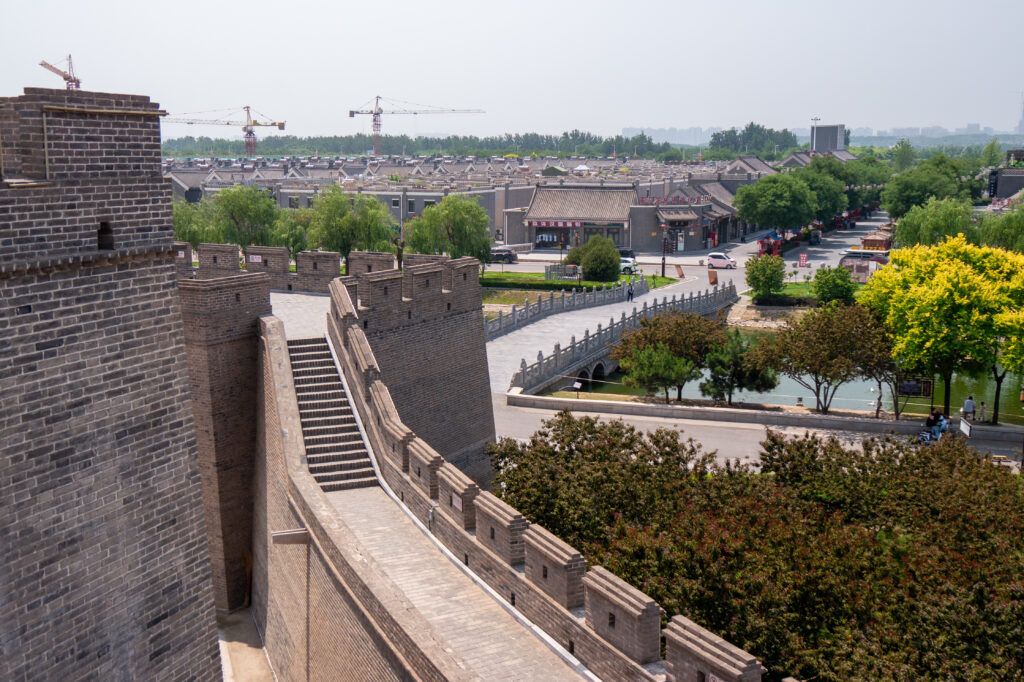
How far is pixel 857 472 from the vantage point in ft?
50.8

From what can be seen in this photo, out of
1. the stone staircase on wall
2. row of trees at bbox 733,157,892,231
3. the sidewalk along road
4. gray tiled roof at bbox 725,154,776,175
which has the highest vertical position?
gray tiled roof at bbox 725,154,776,175

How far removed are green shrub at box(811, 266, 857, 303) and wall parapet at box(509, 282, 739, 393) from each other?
4791 millimetres

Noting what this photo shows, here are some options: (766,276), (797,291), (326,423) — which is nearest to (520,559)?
(326,423)

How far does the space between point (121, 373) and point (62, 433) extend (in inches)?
32.6

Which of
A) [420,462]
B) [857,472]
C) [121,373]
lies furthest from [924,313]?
[121,373]

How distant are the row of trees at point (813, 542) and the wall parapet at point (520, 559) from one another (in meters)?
1.70

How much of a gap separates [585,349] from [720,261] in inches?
1179

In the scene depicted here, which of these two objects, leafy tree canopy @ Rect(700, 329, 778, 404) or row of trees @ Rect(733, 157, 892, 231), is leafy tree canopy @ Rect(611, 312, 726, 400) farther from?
row of trees @ Rect(733, 157, 892, 231)

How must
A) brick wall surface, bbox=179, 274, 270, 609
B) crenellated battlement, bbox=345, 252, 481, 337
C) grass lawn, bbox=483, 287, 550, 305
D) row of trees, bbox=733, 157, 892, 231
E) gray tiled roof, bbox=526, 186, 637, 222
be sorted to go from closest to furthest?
brick wall surface, bbox=179, 274, 270, 609
crenellated battlement, bbox=345, 252, 481, 337
grass lawn, bbox=483, 287, 550, 305
gray tiled roof, bbox=526, 186, 637, 222
row of trees, bbox=733, 157, 892, 231

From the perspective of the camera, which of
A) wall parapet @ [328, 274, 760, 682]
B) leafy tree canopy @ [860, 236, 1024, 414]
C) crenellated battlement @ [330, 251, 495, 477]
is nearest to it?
wall parapet @ [328, 274, 760, 682]

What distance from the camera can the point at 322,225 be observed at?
145ft

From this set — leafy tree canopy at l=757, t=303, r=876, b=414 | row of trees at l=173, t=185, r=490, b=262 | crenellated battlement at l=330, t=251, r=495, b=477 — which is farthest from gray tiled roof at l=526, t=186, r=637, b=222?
crenellated battlement at l=330, t=251, r=495, b=477

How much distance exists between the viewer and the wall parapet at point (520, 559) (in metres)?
8.93

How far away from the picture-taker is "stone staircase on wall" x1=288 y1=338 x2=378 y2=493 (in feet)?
47.2
